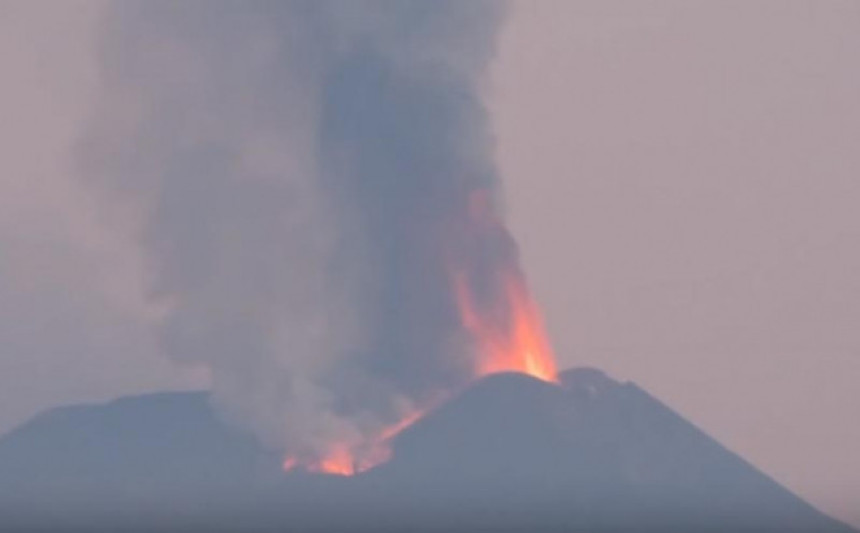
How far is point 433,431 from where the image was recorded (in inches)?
4028

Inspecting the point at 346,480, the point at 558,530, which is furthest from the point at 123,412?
the point at 558,530

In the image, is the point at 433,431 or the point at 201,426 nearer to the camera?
the point at 433,431

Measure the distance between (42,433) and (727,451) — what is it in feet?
105

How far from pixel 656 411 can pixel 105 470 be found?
25.2m

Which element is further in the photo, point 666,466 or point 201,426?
point 201,426

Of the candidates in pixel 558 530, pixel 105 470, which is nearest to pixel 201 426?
pixel 105 470

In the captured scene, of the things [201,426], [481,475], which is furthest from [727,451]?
[201,426]

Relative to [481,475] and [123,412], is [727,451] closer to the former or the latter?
[481,475]

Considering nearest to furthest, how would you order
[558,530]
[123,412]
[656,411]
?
[558,530], [656,411], [123,412]

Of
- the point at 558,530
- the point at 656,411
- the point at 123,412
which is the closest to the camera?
the point at 558,530

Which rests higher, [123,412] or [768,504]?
[123,412]

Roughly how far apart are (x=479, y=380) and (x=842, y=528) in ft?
53.4

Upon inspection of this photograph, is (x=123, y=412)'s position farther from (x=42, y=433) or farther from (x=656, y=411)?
(x=656, y=411)

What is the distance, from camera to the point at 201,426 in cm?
11156
